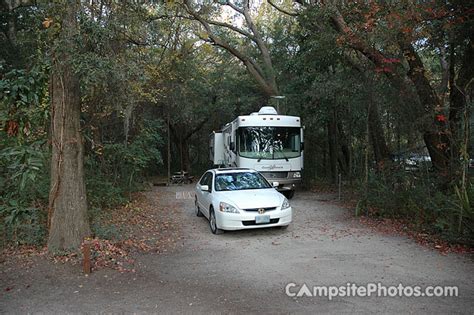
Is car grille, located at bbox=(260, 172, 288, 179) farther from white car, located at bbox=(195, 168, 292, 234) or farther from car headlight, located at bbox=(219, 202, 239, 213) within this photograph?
car headlight, located at bbox=(219, 202, 239, 213)

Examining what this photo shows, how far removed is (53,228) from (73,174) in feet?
3.28

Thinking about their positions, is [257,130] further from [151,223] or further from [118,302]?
[118,302]

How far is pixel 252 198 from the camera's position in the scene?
8656 mm

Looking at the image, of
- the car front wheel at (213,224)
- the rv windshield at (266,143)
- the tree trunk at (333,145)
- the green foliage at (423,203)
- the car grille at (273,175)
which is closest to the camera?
the green foliage at (423,203)

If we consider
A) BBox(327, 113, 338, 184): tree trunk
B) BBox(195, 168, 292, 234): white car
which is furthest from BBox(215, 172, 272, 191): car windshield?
BBox(327, 113, 338, 184): tree trunk

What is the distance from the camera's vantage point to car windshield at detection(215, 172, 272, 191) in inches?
379

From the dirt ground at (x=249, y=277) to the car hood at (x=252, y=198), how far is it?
717 millimetres

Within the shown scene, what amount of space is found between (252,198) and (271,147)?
5359mm

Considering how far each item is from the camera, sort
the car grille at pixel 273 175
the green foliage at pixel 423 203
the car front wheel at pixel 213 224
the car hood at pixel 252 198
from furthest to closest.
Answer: the car grille at pixel 273 175 < the car front wheel at pixel 213 224 < the car hood at pixel 252 198 < the green foliage at pixel 423 203

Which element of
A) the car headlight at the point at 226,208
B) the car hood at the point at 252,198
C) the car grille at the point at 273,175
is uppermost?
the car grille at the point at 273,175

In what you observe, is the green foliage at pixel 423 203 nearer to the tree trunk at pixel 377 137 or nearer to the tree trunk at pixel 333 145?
the tree trunk at pixel 377 137

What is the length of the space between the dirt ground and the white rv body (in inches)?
191

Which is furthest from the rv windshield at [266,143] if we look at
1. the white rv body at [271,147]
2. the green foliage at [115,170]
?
the green foliage at [115,170]

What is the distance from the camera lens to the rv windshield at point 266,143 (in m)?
13.7
